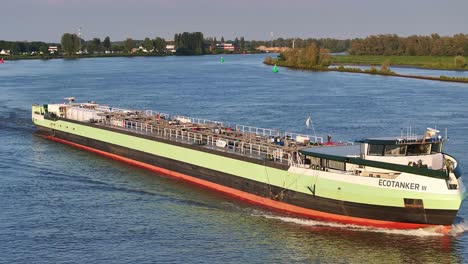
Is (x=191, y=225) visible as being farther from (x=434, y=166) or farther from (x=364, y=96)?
(x=364, y=96)

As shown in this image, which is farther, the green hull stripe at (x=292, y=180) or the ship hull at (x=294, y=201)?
the ship hull at (x=294, y=201)

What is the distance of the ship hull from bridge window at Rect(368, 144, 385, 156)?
2.36 meters

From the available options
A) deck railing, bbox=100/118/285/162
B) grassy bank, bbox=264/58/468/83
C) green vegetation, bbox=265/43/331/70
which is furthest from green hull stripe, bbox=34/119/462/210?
green vegetation, bbox=265/43/331/70

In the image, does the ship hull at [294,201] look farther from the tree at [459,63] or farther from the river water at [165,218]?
the tree at [459,63]

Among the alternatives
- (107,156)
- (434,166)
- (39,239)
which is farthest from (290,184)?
(107,156)

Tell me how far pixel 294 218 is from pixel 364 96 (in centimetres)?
5304

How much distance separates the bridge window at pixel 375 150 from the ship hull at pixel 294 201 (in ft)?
7.75

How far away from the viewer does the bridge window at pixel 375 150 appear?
27.0 meters

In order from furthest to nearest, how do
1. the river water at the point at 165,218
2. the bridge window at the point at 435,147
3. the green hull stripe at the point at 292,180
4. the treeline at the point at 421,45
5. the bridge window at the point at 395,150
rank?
the treeline at the point at 421,45 < the bridge window at the point at 435,147 < the bridge window at the point at 395,150 < the green hull stripe at the point at 292,180 < the river water at the point at 165,218

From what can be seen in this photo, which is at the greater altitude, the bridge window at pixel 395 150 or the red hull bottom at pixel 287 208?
the bridge window at pixel 395 150

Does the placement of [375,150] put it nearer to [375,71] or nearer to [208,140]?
[208,140]

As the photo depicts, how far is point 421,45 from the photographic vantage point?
185625mm

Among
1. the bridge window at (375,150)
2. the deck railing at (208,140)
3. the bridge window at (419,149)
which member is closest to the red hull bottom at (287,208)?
the deck railing at (208,140)

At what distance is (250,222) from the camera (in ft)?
92.5
